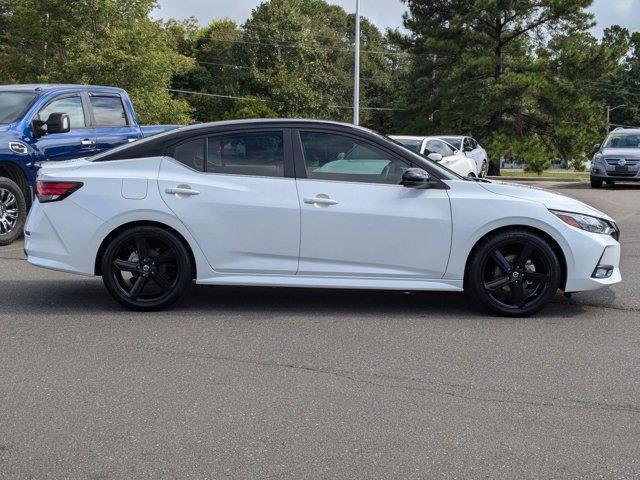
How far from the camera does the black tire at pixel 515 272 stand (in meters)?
6.66

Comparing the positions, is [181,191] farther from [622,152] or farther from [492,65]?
[492,65]

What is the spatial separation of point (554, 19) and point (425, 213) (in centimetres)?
3783

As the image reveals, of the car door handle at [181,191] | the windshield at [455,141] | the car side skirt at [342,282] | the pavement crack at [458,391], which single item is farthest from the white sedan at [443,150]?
the pavement crack at [458,391]

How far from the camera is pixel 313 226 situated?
6645mm

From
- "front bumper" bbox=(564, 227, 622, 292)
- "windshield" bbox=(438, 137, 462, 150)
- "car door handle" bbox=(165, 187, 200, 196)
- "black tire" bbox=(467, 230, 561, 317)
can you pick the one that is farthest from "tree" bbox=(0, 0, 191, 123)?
"front bumper" bbox=(564, 227, 622, 292)

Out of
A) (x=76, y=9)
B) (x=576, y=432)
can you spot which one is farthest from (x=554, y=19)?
(x=576, y=432)

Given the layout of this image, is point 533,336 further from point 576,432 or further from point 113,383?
point 113,383

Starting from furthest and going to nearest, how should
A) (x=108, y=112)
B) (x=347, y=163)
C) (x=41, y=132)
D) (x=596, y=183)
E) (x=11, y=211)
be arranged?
1. (x=596, y=183)
2. (x=108, y=112)
3. (x=41, y=132)
4. (x=11, y=211)
5. (x=347, y=163)

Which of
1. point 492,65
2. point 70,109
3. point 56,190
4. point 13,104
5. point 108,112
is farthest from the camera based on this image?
point 492,65

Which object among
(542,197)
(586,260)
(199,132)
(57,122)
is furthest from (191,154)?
(57,122)

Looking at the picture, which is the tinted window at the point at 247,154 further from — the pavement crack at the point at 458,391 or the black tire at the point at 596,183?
the black tire at the point at 596,183

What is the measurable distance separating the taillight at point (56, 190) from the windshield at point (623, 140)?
2214 cm

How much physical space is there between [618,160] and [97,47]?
90.0 ft

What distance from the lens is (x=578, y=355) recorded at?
565 cm
